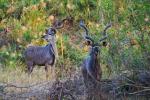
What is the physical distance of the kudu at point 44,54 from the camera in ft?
42.1

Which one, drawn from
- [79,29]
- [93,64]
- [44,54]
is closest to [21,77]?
[44,54]

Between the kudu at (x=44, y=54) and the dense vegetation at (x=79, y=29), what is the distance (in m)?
0.29

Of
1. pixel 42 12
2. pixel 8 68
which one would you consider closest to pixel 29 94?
pixel 8 68

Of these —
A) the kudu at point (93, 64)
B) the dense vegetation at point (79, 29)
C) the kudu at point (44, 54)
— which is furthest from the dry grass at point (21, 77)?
the kudu at point (93, 64)

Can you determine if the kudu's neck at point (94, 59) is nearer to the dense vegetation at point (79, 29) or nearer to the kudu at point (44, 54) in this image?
the dense vegetation at point (79, 29)

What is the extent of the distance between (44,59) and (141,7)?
468 centimetres

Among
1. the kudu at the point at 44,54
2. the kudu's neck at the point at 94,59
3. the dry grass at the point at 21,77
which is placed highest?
the kudu at the point at 44,54

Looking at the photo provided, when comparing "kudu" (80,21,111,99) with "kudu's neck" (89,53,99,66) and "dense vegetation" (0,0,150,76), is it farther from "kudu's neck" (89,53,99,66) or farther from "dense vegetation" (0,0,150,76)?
"dense vegetation" (0,0,150,76)

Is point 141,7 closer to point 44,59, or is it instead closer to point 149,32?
point 149,32

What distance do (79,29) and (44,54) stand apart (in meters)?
3.39

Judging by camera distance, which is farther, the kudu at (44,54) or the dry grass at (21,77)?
the kudu at (44,54)

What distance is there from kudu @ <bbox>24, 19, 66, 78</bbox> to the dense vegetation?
0.29m

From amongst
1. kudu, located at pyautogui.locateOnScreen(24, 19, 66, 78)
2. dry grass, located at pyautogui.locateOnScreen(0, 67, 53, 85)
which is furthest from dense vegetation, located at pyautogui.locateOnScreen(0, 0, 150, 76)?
dry grass, located at pyautogui.locateOnScreen(0, 67, 53, 85)

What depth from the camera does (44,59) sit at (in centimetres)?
1290
